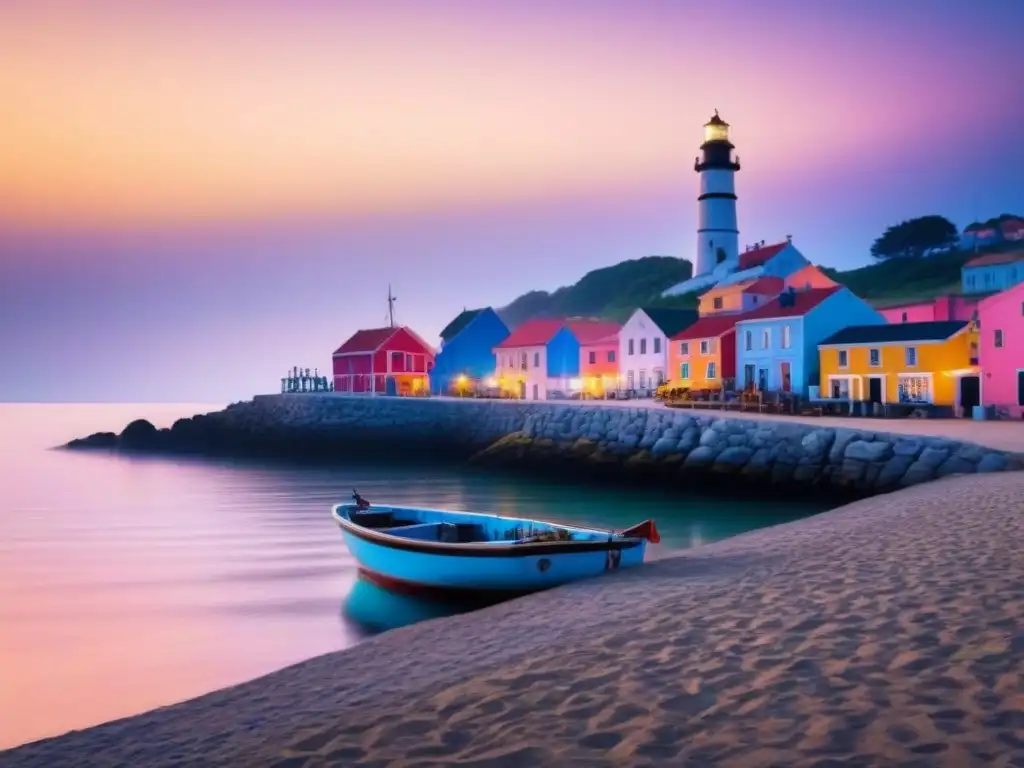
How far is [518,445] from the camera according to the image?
41.7 meters

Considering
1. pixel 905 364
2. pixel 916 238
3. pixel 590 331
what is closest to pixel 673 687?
pixel 905 364

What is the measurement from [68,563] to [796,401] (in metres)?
31.4

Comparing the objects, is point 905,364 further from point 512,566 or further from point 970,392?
point 512,566

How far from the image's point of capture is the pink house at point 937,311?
58812mm

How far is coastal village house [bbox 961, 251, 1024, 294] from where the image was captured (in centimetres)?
8426

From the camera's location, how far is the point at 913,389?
138 ft

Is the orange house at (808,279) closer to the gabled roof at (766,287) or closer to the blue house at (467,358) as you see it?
the gabled roof at (766,287)

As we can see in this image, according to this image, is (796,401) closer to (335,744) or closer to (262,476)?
(262,476)

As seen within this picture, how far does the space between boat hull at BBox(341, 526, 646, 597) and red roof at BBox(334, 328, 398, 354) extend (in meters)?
61.3

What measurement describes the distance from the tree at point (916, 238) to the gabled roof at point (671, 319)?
77.7 metres

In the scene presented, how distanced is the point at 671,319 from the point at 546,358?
10035 millimetres

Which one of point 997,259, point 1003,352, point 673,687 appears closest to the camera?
point 673,687

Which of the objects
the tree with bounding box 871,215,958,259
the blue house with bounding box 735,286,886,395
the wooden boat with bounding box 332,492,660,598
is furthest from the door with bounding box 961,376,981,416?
the tree with bounding box 871,215,958,259

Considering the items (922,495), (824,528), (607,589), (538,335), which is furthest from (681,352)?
(607,589)
